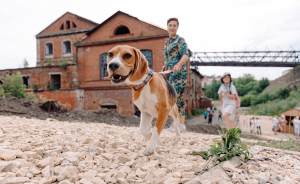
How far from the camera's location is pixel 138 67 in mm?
3029

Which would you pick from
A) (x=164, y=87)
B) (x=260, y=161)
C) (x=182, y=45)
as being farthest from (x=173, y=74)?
(x=260, y=161)

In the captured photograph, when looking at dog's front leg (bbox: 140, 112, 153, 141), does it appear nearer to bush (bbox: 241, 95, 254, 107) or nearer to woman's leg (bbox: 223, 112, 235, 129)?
woman's leg (bbox: 223, 112, 235, 129)

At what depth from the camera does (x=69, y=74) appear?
1977cm

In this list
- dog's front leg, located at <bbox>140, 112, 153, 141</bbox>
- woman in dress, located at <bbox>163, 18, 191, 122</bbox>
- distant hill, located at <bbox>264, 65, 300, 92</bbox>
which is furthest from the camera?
distant hill, located at <bbox>264, 65, 300, 92</bbox>

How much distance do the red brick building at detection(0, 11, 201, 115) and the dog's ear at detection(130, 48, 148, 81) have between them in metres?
13.5

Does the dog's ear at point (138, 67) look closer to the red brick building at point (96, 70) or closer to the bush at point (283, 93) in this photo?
the red brick building at point (96, 70)

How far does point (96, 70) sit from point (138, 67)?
15967 mm

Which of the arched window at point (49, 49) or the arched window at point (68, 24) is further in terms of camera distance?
the arched window at point (49, 49)

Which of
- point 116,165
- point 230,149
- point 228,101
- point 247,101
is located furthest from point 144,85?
point 247,101

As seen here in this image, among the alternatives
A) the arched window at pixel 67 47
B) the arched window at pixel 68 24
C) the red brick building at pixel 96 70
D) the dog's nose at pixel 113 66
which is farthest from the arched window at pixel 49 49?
the dog's nose at pixel 113 66

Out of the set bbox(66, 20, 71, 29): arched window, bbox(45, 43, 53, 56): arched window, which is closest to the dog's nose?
bbox(66, 20, 71, 29): arched window

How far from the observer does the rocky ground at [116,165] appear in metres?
2.52

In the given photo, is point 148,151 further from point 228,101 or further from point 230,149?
point 228,101

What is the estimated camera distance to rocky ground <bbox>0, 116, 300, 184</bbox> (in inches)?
99.3
